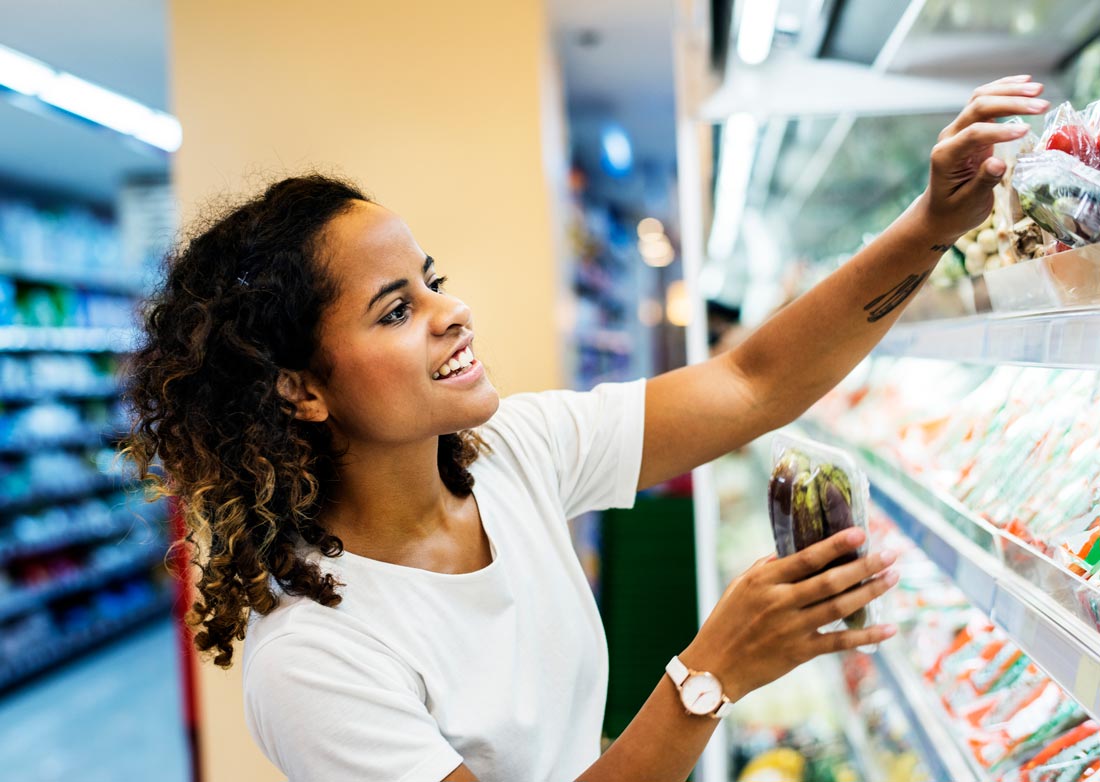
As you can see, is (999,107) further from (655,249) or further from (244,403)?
(655,249)

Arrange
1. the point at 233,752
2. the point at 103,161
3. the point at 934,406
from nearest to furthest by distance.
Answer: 1. the point at 934,406
2. the point at 233,752
3. the point at 103,161

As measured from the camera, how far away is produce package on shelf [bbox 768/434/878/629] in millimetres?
963

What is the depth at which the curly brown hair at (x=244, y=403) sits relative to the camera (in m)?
1.24

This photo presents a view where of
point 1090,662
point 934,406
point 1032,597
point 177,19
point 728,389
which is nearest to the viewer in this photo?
point 1090,662

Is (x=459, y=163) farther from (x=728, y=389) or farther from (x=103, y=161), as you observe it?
(x=103, y=161)

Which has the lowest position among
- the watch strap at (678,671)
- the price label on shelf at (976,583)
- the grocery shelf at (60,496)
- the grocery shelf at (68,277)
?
the grocery shelf at (60,496)

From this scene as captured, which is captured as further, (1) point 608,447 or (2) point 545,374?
(2) point 545,374

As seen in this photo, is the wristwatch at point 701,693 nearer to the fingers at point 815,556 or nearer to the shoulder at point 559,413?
the fingers at point 815,556

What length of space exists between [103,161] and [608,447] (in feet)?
20.8

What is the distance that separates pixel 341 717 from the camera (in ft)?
3.51

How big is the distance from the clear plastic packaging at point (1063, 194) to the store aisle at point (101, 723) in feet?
14.6

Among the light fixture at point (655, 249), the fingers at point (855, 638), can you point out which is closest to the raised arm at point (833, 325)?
the fingers at point (855, 638)

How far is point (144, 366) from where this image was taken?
4.40 ft

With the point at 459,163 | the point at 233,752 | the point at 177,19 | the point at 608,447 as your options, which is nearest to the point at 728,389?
the point at 608,447
